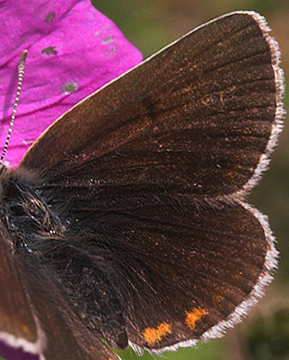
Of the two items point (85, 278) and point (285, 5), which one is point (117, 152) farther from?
point (285, 5)

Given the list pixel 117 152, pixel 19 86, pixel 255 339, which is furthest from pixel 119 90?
pixel 255 339

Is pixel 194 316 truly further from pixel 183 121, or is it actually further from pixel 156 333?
pixel 183 121

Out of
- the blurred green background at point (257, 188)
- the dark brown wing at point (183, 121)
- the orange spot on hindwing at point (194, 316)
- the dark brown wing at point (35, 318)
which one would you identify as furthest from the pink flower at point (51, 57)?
the blurred green background at point (257, 188)

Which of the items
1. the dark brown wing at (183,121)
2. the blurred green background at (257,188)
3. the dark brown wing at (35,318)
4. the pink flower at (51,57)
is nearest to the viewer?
the dark brown wing at (35,318)

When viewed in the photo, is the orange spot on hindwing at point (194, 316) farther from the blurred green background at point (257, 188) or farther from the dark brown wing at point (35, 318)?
the blurred green background at point (257, 188)

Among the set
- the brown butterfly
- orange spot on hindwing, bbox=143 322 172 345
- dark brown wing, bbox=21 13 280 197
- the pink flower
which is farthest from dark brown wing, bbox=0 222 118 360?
the pink flower

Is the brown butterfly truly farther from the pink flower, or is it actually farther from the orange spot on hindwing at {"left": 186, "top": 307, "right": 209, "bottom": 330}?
the pink flower
